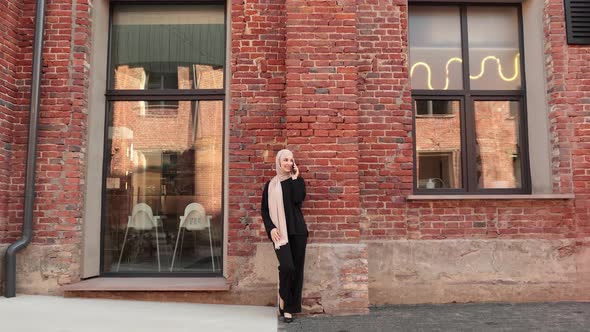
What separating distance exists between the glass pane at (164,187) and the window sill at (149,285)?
24cm

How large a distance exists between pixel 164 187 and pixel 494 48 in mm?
5058

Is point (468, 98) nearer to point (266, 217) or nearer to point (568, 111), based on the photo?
point (568, 111)

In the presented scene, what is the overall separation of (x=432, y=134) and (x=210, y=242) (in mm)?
3385

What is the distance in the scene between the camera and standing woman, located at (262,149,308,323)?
14.9 ft

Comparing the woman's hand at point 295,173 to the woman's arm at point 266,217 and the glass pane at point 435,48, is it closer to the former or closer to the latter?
the woman's arm at point 266,217

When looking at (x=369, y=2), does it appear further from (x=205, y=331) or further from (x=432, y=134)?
(x=205, y=331)

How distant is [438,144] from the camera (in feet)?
19.5

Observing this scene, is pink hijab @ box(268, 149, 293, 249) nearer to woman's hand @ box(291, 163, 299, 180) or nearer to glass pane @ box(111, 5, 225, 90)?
woman's hand @ box(291, 163, 299, 180)

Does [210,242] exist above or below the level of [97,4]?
below

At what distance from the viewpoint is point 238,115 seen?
5.52 meters

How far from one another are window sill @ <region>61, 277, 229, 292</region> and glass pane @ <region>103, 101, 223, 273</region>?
9.6 inches

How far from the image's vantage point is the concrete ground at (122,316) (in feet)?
13.6

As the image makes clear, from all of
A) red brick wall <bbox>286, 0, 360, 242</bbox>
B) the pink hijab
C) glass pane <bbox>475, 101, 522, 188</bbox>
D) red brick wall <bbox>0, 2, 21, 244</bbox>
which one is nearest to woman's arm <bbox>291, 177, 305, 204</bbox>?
the pink hijab

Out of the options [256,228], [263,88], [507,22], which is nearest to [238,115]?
[263,88]
